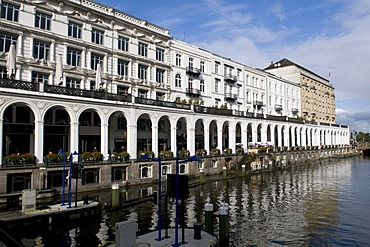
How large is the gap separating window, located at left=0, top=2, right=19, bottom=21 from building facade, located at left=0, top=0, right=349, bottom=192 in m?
0.09

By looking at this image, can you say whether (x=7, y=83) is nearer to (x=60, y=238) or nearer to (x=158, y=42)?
(x=60, y=238)

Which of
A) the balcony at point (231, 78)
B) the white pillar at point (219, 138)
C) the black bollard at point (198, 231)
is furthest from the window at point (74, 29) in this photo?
the balcony at point (231, 78)

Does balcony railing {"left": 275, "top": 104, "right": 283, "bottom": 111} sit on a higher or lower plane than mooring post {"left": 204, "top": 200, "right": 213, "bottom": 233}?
higher

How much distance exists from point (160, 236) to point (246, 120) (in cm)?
4473

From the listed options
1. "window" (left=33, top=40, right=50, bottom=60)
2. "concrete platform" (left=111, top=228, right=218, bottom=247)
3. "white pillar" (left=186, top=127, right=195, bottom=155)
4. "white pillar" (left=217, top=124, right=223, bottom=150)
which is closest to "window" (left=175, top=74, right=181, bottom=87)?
"white pillar" (left=186, top=127, right=195, bottom=155)

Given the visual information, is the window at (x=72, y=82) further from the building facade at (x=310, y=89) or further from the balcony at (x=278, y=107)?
the building facade at (x=310, y=89)

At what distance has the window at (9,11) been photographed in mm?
30000

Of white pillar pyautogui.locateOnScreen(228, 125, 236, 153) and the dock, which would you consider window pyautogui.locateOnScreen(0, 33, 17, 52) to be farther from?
white pillar pyautogui.locateOnScreen(228, 125, 236, 153)

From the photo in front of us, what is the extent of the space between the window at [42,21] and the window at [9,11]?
205 cm

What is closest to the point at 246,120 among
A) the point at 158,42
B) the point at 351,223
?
the point at 158,42

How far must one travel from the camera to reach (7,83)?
2531cm

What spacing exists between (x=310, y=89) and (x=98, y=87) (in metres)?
75.4

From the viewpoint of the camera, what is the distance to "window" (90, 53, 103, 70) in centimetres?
3778

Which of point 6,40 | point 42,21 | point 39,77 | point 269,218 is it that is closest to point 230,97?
point 39,77
